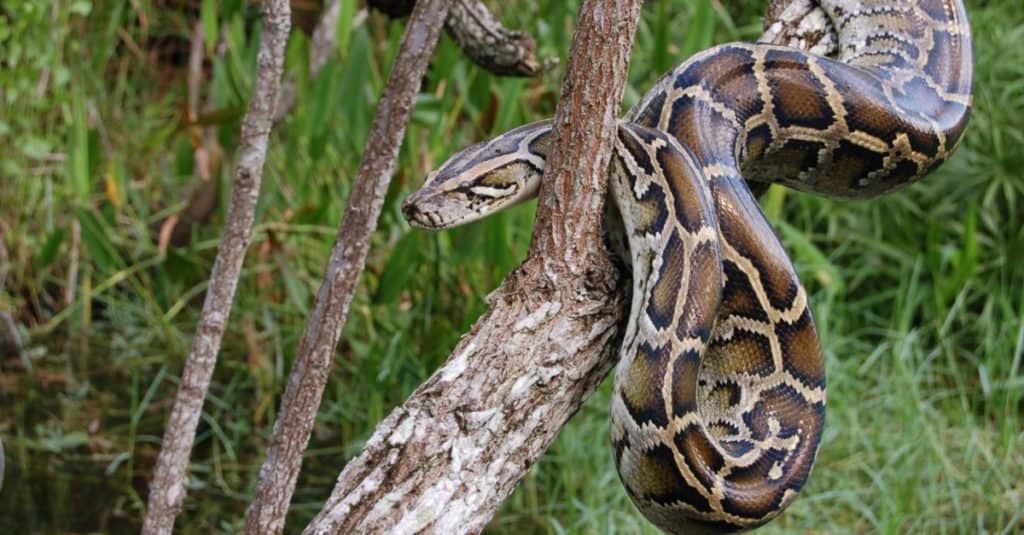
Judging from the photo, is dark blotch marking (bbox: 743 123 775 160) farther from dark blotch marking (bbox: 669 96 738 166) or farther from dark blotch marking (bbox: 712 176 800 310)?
dark blotch marking (bbox: 712 176 800 310)

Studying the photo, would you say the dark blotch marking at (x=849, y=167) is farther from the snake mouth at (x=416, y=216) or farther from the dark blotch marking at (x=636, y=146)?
the snake mouth at (x=416, y=216)

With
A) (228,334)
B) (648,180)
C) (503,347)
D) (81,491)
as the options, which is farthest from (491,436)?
(228,334)

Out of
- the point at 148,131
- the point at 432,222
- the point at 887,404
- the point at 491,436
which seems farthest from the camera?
the point at 148,131

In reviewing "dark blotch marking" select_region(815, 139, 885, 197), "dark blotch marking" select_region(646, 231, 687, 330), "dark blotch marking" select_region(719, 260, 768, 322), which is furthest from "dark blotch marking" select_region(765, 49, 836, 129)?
"dark blotch marking" select_region(646, 231, 687, 330)

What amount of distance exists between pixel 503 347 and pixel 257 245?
4115mm

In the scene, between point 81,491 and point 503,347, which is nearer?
point 503,347

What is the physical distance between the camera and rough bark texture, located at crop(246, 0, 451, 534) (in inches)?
152

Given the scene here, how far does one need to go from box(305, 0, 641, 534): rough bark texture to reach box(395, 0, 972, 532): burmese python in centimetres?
14


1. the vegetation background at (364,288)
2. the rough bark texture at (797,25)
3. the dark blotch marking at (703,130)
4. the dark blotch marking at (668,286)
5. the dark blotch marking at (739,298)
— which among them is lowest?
the vegetation background at (364,288)

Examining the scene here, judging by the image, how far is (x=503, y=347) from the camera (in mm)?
3172

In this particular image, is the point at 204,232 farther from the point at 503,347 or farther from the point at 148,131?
the point at 503,347

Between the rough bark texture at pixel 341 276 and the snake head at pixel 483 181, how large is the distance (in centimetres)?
17

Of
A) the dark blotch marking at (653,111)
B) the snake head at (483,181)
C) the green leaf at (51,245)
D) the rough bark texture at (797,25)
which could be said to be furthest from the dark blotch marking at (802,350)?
the green leaf at (51,245)

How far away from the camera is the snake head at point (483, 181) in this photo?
366 cm
